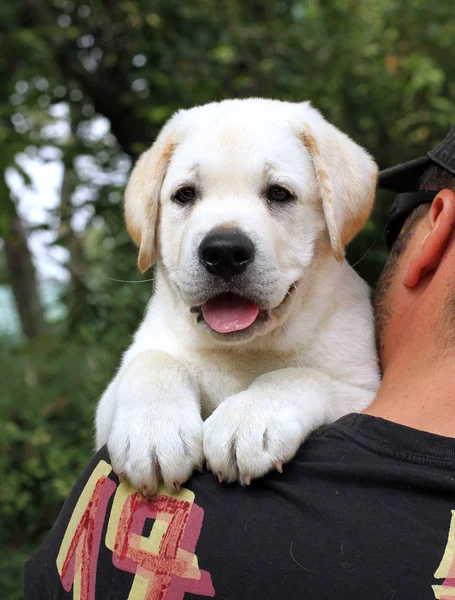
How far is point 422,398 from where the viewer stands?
183cm

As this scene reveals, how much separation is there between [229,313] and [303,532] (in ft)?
2.83

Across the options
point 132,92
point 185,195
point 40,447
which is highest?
point 185,195

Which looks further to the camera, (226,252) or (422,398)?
(226,252)

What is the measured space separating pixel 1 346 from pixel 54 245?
4.48 meters

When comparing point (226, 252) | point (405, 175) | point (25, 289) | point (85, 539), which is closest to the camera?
point (85, 539)

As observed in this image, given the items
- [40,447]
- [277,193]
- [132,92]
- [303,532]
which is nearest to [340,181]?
[277,193]

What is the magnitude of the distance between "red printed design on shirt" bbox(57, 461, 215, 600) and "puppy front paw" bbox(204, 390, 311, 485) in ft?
0.42

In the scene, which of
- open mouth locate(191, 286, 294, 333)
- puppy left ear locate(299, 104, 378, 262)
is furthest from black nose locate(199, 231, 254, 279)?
puppy left ear locate(299, 104, 378, 262)

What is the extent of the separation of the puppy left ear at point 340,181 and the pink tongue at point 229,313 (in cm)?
40

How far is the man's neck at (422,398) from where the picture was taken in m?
1.76

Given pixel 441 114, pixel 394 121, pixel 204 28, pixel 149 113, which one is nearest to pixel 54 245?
pixel 149 113

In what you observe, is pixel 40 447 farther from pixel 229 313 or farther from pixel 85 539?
pixel 85 539

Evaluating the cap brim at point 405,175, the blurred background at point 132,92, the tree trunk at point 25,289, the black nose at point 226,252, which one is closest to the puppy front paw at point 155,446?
the black nose at point 226,252

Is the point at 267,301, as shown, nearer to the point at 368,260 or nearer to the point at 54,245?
the point at 368,260
